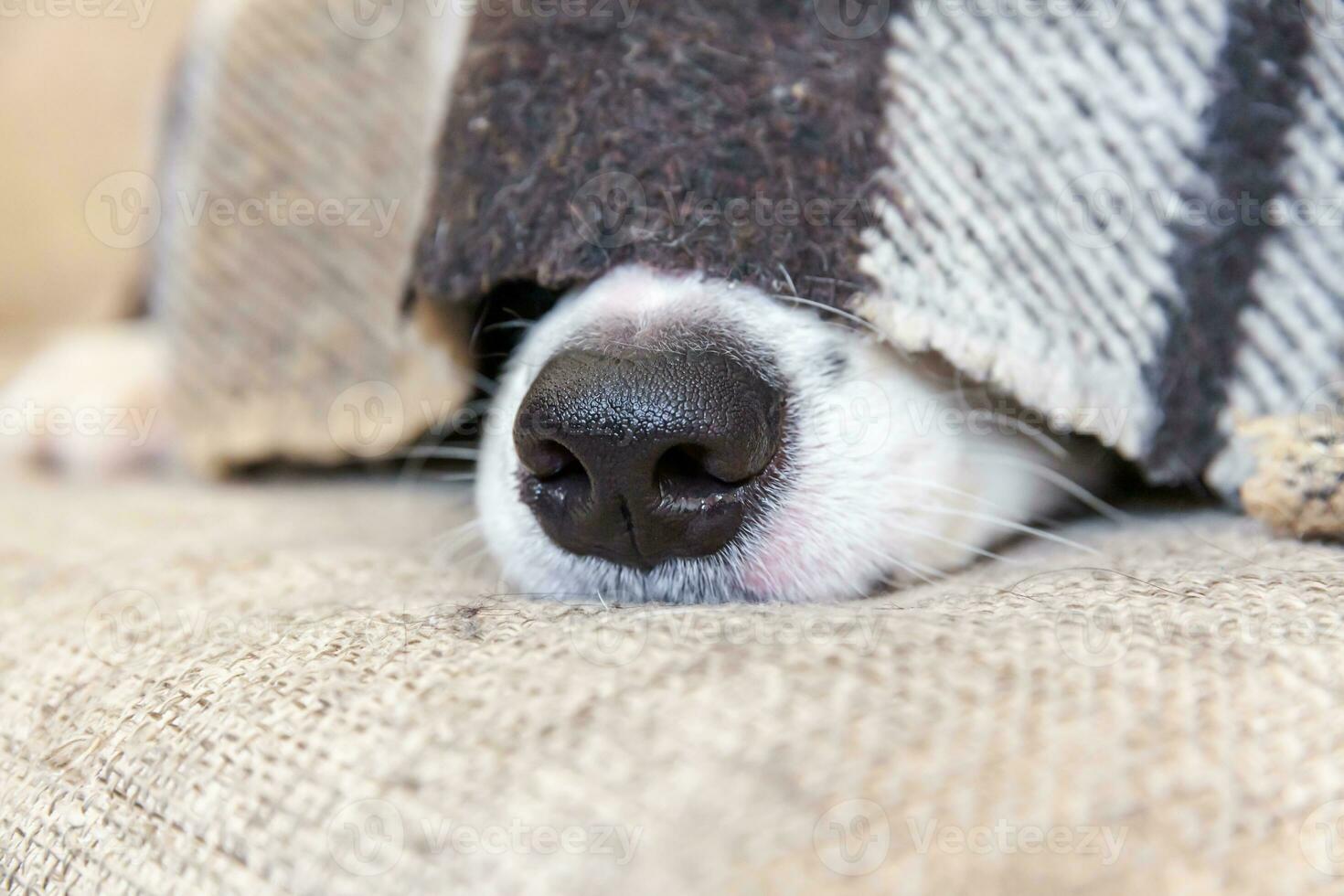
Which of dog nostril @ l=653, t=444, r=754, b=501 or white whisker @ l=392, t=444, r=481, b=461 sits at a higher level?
dog nostril @ l=653, t=444, r=754, b=501

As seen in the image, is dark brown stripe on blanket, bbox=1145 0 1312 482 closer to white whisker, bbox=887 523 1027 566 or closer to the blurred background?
white whisker, bbox=887 523 1027 566

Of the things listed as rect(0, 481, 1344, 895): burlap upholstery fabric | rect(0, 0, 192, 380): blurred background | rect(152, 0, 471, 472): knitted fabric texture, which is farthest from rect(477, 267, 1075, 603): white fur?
rect(0, 0, 192, 380): blurred background

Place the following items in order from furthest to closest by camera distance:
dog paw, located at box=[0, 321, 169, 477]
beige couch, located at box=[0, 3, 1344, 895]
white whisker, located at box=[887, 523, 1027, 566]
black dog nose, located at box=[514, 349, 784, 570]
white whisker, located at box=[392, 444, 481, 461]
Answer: dog paw, located at box=[0, 321, 169, 477] < white whisker, located at box=[392, 444, 481, 461] < white whisker, located at box=[887, 523, 1027, 566] < black dog nose, located at box=[514, 349, 784, 570] < beige couch, located at box=[0, 3, 1344, 895]

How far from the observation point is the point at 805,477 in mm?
736

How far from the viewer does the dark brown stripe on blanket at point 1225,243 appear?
733 millimetres

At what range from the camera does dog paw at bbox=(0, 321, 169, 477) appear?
160cm

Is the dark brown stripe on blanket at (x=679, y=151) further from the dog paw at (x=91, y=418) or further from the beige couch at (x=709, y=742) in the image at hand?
the dog paw at (x=91, y=418)

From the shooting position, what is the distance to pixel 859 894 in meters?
0.38

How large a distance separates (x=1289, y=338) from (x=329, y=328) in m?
1.04

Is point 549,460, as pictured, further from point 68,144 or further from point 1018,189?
point 68,144

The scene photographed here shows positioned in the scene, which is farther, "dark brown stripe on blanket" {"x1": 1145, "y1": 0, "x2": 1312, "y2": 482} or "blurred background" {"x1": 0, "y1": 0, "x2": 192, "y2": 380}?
"blurred background" {"x1": 0, "y1": 0, "x2": 192, "y2": 380}

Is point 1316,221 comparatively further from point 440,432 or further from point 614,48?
point 440,432

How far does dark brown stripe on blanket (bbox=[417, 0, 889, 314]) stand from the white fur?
0.08ft

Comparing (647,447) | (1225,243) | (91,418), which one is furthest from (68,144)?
(1225,243)
